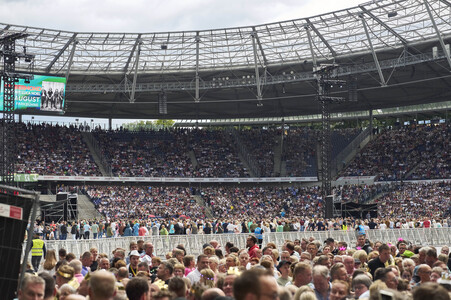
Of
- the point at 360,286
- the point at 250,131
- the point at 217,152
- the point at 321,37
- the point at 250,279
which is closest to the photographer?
the point at 250,279

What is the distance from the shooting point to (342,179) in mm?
59250

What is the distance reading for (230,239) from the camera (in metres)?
27.9

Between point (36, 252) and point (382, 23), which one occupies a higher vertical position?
point (382, 23)

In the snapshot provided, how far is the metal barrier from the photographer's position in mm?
23906

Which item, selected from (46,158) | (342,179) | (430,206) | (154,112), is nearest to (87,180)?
(46,158)

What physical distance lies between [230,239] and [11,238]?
21.8m

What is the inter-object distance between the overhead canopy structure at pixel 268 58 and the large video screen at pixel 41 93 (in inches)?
83.5

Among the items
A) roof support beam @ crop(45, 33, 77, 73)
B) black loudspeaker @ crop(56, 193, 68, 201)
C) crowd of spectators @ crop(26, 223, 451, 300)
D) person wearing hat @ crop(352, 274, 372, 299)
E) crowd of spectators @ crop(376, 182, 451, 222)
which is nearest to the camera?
crowd of spectators @ crop(26, 223, 451, 300)

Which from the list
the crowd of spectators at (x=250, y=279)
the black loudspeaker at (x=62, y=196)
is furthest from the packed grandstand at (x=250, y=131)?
the crowd of spectators at (x=250, y=279)

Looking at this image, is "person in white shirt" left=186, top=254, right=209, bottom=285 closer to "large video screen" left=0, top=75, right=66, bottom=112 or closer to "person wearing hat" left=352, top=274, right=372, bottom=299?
"person wearing hat" left=352, top=274, right=372, bottom=299

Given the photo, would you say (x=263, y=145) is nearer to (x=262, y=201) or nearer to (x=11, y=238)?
(x=262, y=201)

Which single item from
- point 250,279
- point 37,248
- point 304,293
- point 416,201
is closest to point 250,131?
point 416,201

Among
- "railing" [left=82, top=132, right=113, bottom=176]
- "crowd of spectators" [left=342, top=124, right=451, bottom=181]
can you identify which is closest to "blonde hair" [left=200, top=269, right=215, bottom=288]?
"crowd of spectators" [left=342, top=124, right=451, bottom=181]

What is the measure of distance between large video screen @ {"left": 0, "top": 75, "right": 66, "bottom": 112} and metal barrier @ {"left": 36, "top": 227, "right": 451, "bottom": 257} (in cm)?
2600
